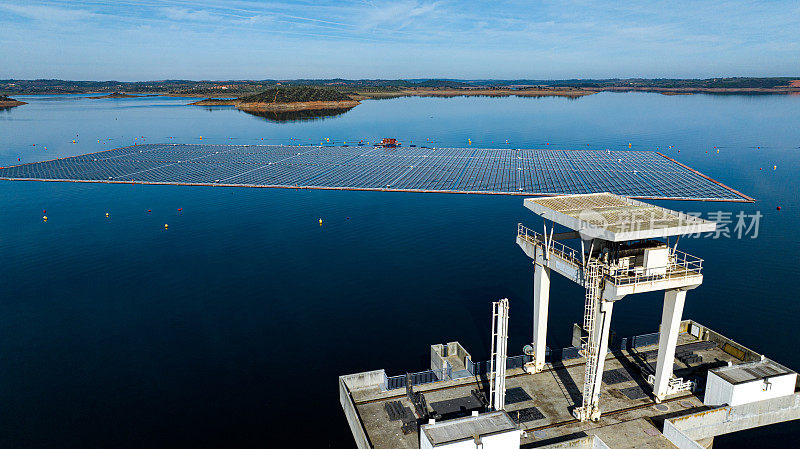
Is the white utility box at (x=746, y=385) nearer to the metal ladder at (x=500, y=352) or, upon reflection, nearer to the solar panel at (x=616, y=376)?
the solar panel at (x=616, y=376)

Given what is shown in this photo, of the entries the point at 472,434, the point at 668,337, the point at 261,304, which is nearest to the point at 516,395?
the point at 472,434

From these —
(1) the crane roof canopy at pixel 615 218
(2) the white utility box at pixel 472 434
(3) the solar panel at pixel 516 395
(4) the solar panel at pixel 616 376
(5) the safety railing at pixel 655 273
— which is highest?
(1) the crane roof canopy at pixel 615 218

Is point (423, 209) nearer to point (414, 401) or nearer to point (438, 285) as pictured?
point (438, 285)

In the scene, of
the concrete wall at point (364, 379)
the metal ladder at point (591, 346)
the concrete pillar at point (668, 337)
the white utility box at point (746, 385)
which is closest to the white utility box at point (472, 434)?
the metal ladder at point (591, 346)

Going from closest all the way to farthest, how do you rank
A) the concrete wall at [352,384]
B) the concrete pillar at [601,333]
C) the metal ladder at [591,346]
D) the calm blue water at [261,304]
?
the metal ladder at [591,346], the concrete pillar at [601,333], the concrete wall at [352,384], the calm blue water at [261,304]

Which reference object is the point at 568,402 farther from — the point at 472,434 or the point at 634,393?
the point at 472,434

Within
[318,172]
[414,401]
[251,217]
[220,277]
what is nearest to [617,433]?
[414,401]
